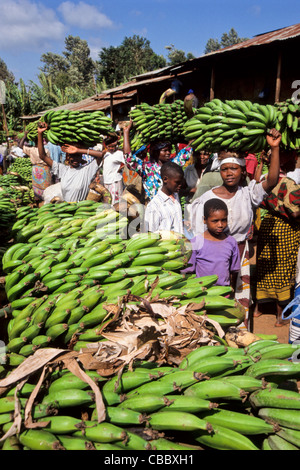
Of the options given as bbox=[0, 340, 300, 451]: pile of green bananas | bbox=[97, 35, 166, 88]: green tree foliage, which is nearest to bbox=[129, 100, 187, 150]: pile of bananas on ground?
bbox=[0, 340, 300, 451]: pile of green bananas

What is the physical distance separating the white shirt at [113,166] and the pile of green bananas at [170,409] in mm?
4908

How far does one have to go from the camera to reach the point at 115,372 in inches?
56.6

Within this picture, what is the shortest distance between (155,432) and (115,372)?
0.95 feet

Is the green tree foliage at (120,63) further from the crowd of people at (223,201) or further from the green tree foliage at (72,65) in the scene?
the crowd of people at (223,201)

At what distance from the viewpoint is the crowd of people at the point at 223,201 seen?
3.07 m

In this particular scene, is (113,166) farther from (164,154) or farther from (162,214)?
(162,214)

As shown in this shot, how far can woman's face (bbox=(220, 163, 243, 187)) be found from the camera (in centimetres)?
327

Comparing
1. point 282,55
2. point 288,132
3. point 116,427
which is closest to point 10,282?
point 116,427

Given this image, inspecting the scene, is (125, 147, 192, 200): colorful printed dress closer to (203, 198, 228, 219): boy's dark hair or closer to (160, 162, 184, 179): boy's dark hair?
(160, 162, 184, 179): boy's dark hair

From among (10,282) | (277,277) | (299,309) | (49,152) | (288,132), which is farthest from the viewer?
(49,152)

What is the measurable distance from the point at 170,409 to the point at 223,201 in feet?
7.42

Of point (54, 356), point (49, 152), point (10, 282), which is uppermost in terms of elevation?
point (49, 152)

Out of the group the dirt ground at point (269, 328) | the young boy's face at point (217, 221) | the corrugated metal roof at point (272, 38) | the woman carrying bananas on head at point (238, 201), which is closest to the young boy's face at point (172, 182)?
the woman carrying bananas on head at point (238, 201)
